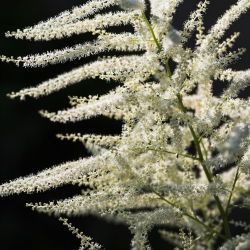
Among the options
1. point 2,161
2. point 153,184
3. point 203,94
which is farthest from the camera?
point 2,161

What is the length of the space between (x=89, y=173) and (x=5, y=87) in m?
4.38

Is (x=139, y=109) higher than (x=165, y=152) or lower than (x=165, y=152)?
higher

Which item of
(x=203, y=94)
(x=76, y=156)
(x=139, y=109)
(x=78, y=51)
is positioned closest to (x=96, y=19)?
(x=78, y=51)

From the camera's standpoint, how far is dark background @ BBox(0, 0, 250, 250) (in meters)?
5.64

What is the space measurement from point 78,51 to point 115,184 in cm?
46

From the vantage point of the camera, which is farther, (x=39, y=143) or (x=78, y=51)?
(x=39, y=143)

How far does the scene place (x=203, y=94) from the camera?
2.14 metres

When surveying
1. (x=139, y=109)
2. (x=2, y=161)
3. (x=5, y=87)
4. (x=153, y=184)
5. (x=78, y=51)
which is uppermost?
(x=78, y=51)

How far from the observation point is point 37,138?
6090 mm

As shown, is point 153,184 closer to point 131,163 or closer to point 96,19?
point 131,163

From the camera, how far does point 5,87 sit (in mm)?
6078

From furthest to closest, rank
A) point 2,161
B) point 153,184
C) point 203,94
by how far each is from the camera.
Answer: point 2,161 < point 203,94 < point 153,184

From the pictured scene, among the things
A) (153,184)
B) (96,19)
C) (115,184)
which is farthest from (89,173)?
(96,19)

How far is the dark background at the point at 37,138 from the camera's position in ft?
18.5
